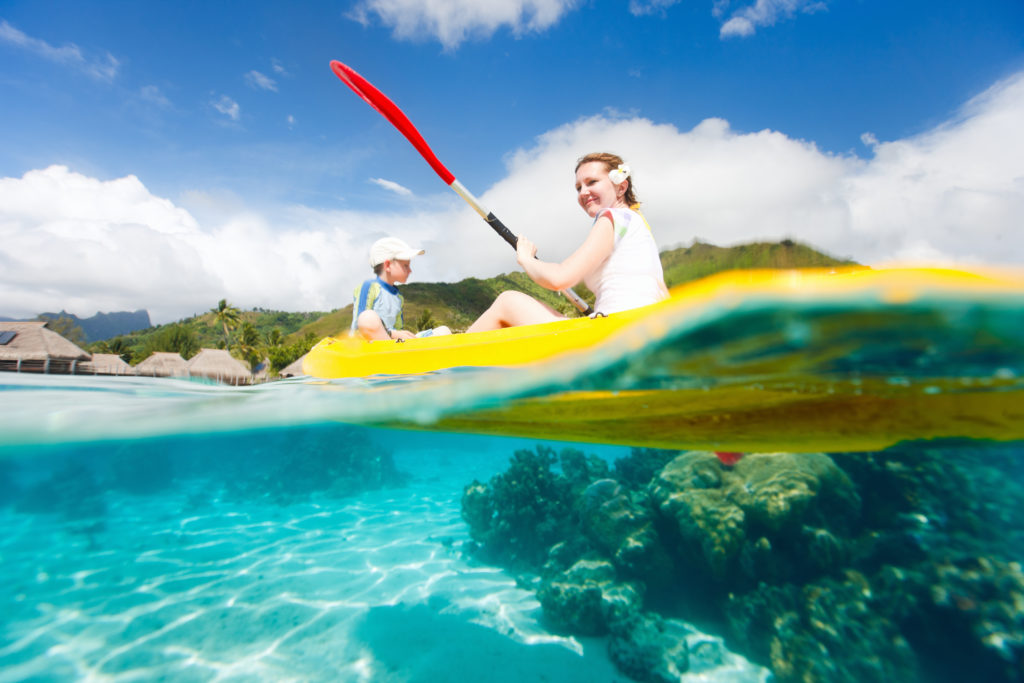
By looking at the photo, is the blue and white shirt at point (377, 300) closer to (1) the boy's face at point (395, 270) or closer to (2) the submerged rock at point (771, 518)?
(1) the boy's face at point (395, 270)

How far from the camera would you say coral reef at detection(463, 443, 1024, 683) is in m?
5.10

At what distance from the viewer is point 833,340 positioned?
144 centimetres

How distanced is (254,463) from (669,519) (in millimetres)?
15994

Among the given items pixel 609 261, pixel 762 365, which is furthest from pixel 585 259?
pixel 762 365

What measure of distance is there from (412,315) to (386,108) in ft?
274

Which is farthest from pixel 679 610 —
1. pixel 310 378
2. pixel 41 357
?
pixel 41 357

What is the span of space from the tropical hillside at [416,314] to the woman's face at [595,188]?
2.42 feet

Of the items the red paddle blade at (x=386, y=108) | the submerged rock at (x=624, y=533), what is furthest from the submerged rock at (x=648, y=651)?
the red paddle blade at (x=386, y=108)

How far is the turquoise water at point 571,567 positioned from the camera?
363 centimetres

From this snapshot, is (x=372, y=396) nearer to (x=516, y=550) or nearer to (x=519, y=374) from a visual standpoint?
(x=519, y=374)

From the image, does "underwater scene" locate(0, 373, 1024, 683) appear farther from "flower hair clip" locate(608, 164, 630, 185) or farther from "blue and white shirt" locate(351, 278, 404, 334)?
"flower hair clip" locate(608, 164, 630, 185)

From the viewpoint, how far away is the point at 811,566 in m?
6.02

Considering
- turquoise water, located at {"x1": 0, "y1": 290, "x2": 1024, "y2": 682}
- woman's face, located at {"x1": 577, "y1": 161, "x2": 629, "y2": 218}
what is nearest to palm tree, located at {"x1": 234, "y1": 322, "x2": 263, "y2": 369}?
turquoise water, located at {"x1": 0, "y1": 290, "x2": 1024, "y2": 682}

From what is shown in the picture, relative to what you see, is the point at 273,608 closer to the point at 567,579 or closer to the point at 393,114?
the point at 567,579
